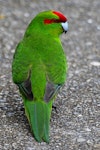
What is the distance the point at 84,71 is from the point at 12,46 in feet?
3.90

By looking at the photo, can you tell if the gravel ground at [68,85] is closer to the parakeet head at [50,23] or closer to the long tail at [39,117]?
A: the long tail at [39,117]

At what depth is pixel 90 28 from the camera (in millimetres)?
7496

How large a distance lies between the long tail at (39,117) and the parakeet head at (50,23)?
0.85 m

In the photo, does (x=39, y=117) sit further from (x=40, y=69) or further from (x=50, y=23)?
(x=50, y=23)

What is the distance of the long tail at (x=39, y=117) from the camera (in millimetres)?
4160

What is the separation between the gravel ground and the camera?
4297 millimetres

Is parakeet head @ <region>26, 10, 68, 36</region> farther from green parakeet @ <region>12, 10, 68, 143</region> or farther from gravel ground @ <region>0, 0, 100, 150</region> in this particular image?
gravel ground @ <region>0, 0, 100, 150</region>

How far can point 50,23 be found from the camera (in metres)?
4.80

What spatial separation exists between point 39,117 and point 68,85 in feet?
4.58

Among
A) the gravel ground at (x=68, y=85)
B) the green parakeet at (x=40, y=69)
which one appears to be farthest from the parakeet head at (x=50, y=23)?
the gravel ground at (x=68, y=85)

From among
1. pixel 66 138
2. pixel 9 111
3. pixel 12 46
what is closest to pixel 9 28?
pixel 12 46

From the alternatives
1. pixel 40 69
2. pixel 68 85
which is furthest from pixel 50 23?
pixel 68 85

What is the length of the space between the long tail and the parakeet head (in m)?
0.85

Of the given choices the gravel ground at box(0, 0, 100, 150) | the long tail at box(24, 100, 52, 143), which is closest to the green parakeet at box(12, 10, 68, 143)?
the long tail at box(24, 100, 52, 143)
